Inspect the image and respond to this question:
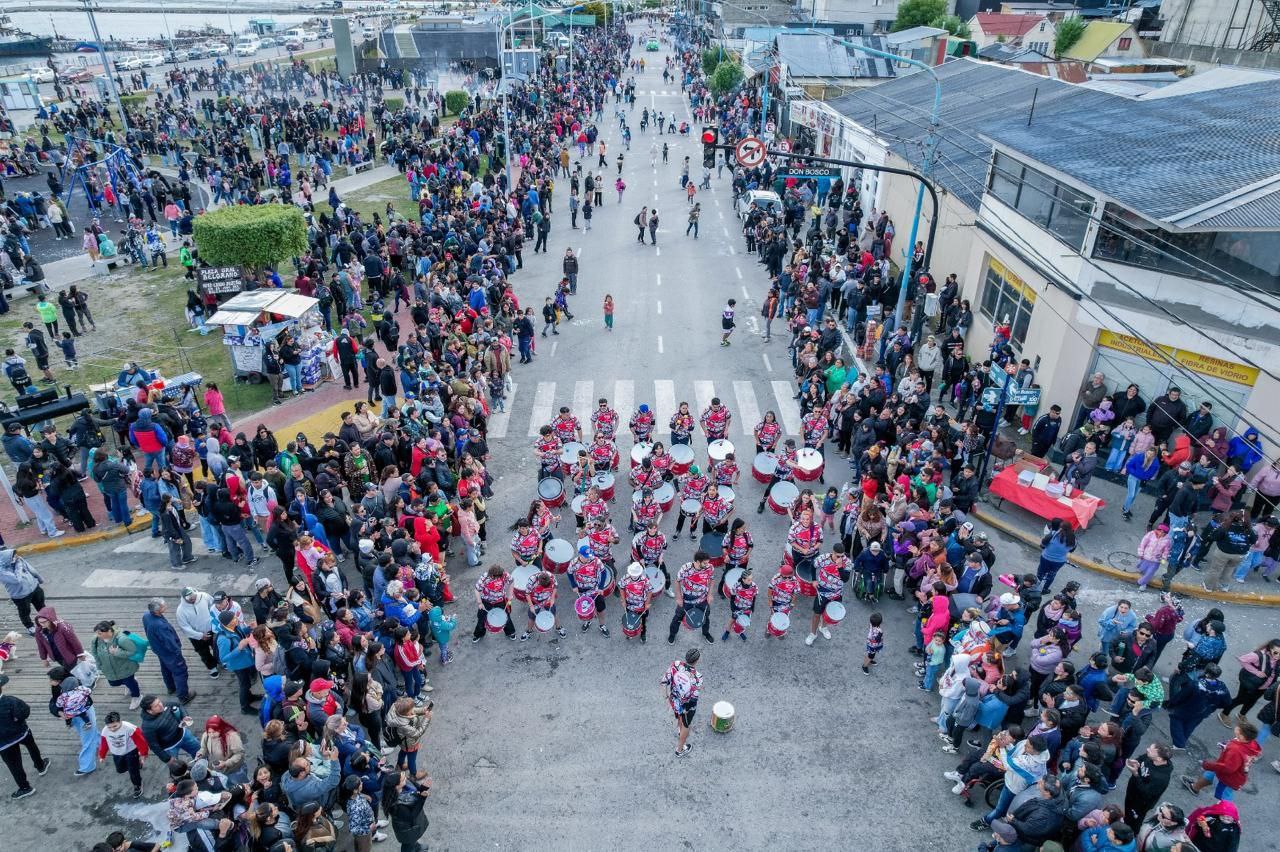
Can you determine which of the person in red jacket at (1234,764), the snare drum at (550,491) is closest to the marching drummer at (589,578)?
the snare drum at (550,491)

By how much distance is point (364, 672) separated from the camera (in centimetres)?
941

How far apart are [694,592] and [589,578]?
159cm

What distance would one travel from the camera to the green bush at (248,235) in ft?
69.5

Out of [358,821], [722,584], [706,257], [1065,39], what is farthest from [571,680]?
[1065,39]

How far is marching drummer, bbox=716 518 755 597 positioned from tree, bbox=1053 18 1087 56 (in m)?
78.6

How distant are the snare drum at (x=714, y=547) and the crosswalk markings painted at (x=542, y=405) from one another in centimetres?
611

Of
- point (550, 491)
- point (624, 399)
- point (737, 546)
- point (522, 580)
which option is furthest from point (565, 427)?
point (737, 546)

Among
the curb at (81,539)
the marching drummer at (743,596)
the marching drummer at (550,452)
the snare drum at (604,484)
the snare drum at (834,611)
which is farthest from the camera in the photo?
Answer: the marching drummer at (550,452)

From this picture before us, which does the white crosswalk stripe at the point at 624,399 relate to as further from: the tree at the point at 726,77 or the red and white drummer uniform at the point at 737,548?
the tree at the point at 726,77

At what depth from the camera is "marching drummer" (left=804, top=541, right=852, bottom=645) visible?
11.2m

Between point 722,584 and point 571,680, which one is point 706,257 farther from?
point 571,680

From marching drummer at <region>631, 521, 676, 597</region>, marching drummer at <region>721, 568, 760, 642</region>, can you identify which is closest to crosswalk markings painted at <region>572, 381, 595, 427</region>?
marching drummer at <region>631, 521, 676, 597</region>

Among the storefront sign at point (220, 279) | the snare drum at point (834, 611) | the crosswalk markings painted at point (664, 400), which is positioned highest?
the storefront sign at point (220, 279)

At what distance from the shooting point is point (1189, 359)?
49.0ft
